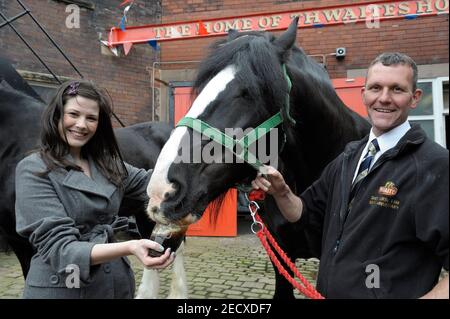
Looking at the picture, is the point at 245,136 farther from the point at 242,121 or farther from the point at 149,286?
the point at 149,286

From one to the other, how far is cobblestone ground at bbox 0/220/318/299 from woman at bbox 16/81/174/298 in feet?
8.61

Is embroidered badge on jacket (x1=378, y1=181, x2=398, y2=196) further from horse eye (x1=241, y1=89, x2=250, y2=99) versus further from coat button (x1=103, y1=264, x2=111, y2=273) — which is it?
coat button (x1=103, y1=264, x2=111, y2=273)

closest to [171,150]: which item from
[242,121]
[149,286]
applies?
[242,121]

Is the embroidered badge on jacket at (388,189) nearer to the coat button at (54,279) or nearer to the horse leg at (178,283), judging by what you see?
the coat button at (54,279)

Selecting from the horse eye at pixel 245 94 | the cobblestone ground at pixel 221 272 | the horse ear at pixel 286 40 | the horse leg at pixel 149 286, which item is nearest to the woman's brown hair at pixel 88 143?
the horse eye at pixel 245 94

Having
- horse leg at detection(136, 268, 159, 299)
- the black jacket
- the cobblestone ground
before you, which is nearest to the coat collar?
the black jacket

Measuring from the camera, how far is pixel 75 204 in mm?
1801

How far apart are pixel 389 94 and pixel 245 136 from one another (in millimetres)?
605

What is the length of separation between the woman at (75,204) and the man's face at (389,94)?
0.99 meters
